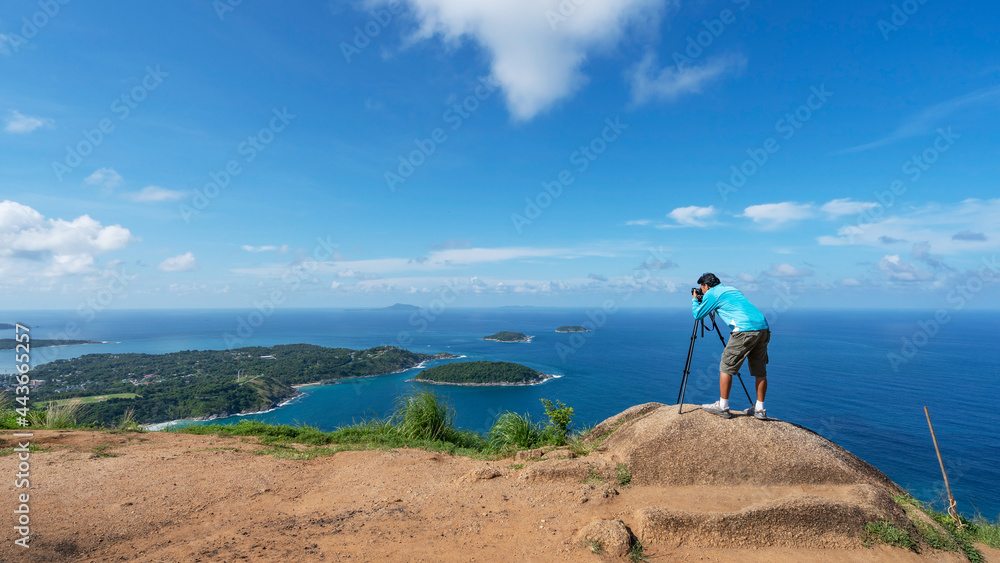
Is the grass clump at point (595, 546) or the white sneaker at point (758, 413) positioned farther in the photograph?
the white sneaker at point (758, 413)

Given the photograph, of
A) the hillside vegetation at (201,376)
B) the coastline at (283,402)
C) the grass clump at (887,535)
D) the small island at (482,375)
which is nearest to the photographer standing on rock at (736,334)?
the grass clump at (887,535)

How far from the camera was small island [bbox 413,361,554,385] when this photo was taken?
197 ft

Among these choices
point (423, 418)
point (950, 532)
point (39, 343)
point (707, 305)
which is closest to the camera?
point (950, 532)

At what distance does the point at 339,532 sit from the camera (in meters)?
4.15

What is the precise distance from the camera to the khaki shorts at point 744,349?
222 inches

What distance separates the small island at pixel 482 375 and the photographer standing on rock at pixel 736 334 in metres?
55.0

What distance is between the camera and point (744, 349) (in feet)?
18.7

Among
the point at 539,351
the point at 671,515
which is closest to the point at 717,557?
the point at 671,515

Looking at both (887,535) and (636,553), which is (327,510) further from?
(887,535)

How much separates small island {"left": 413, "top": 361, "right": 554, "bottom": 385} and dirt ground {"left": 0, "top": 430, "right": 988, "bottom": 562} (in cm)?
5462

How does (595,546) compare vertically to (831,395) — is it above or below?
above

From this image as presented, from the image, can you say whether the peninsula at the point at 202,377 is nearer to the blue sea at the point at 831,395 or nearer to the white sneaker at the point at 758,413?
the blue sea at the point at 831,395

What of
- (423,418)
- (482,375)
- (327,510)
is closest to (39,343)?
(482,375)

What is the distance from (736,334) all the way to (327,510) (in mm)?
5856
